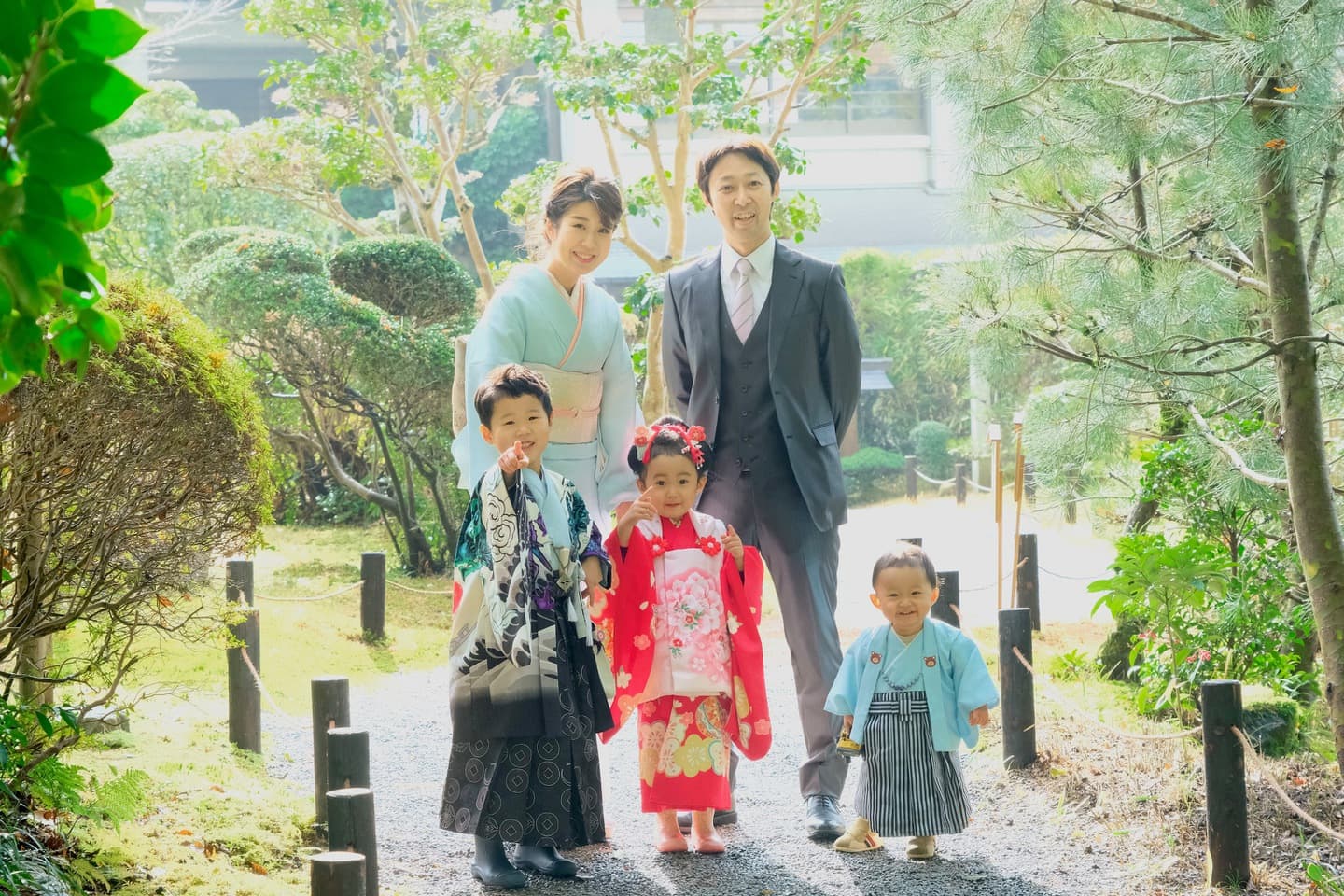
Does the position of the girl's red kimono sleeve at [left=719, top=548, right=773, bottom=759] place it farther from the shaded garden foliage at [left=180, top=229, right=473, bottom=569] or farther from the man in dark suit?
the shaded garden foliage at [left=180, top=229, right=473, bottom=569]

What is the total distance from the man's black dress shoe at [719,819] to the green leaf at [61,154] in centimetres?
328

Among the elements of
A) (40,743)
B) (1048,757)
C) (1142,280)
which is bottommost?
(1048,757)

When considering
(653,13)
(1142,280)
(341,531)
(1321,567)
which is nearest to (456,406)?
(1142,280)

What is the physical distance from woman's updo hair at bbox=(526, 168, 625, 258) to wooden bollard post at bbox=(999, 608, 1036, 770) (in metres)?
2.17

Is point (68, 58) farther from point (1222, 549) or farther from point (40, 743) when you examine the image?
point (1222, 549)

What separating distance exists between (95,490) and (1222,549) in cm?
435

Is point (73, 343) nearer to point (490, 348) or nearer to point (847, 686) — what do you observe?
point (490, 348)

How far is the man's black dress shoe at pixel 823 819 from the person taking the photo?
13.4 ft

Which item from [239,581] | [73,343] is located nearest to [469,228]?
[239,581]

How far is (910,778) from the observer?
385 centimetres

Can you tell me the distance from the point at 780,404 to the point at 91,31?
304 centimetres

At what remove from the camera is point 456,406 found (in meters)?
4.29

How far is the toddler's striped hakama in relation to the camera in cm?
384

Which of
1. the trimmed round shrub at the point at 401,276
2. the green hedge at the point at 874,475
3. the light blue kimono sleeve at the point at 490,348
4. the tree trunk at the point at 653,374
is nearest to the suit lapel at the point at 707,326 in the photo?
the light blue kimono sleeve at the point at 490,348
